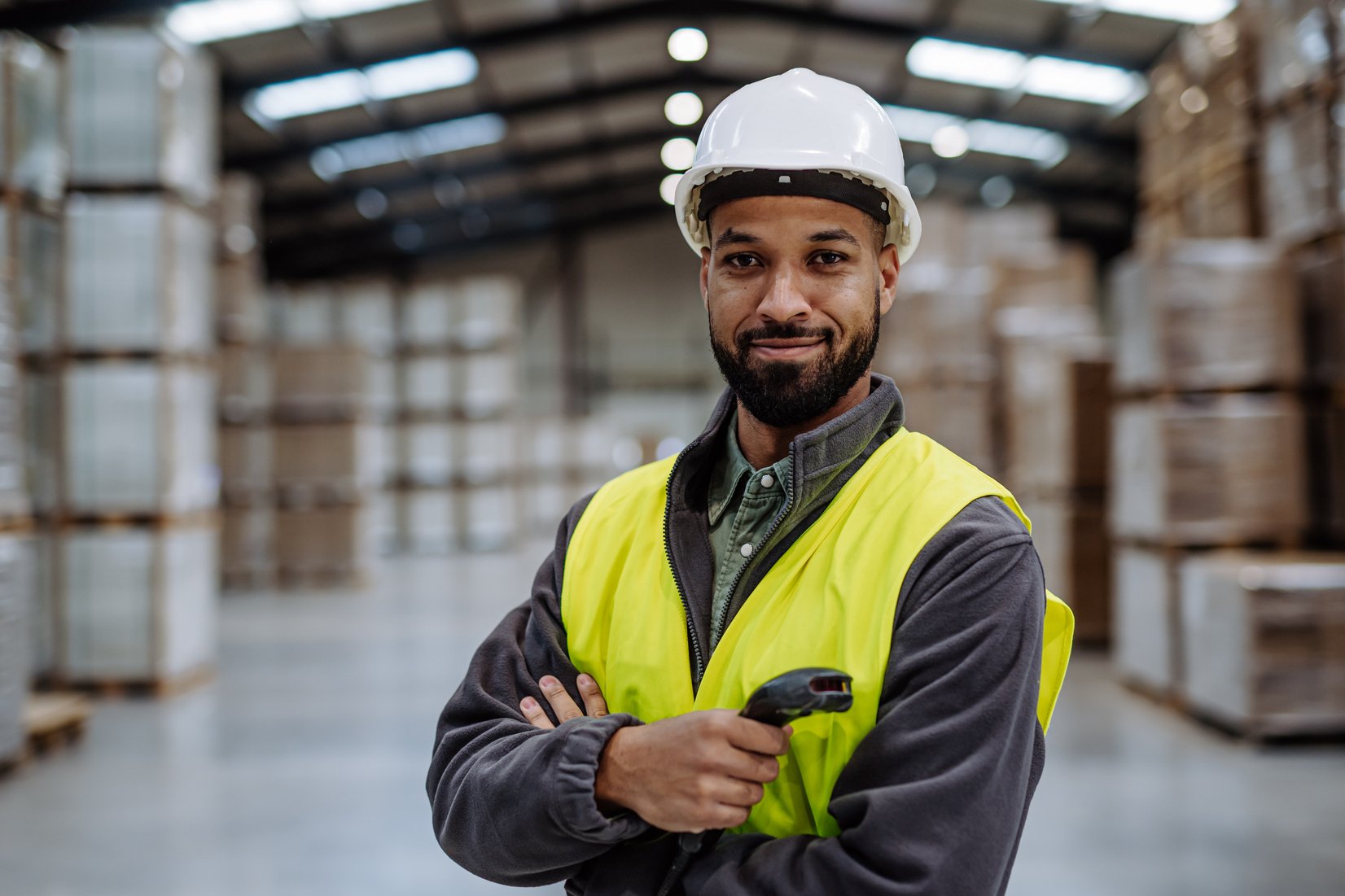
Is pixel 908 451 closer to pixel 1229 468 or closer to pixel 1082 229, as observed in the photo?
pixel 1229 468

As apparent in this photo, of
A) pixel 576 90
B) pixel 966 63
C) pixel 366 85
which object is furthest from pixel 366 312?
pixel 966 63

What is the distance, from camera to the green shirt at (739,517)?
1.45 m

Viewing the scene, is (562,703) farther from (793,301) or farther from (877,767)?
(793,301)

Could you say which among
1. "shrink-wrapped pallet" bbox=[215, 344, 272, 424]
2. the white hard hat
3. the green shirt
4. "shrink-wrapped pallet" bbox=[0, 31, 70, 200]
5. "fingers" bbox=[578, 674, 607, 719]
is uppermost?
"shrink-wrapped pallet" bbox=[0, 31, 70, 200]

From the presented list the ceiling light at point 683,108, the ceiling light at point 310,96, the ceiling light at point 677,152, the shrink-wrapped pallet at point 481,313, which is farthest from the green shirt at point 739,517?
the ceiling light at point 677,152

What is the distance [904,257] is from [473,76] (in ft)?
Answer: 45.8

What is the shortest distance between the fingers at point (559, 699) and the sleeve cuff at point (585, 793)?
0.16m

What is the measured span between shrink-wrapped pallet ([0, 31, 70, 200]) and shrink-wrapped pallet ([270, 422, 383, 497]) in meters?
6.06

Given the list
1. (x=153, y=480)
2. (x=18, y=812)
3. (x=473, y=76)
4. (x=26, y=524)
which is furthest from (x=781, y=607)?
(x=473, y=76)

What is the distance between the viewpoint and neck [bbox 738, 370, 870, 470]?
5.06 feet

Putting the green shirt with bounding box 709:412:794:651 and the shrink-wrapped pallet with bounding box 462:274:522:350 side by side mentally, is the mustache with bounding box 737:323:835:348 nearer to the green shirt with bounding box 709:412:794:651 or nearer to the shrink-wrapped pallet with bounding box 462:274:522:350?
the green shirt with bounding box 709:412:794:651

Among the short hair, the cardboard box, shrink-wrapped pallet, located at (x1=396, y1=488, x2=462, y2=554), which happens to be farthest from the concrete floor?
shrink-wrapped pallet, located at (x1=396, y1=488, x2=462, y2=554)

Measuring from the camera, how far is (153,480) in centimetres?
646

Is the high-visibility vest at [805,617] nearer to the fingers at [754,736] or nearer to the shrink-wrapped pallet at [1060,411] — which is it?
the fingers at [754,736]
